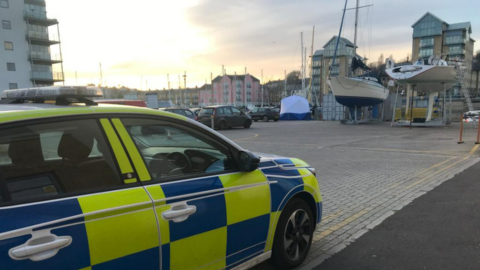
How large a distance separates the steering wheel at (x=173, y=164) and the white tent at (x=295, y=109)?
111 feet

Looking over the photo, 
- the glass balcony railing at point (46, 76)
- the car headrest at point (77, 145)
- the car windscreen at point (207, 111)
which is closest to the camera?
the car headrest at point (77, 145)

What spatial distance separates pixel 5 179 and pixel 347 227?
391 centimetres

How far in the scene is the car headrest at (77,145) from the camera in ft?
7.05

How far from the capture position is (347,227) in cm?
443

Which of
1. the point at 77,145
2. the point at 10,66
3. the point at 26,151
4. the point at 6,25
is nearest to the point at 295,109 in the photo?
the point at 77,145

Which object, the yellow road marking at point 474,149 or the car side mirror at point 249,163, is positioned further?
the yellow road marking at point 474,149

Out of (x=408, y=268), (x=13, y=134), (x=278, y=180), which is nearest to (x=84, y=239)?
(x=13, y=134)

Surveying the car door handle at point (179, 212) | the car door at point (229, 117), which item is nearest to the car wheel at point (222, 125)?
the car door at point (229, 117)

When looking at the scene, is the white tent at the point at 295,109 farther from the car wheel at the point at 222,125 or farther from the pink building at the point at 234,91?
the pink building at the point at 234,91

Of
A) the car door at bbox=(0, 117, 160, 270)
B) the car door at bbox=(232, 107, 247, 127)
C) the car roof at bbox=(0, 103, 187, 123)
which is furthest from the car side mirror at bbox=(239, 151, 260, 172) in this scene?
the car door at bbox=(232, 107, 247, 127)

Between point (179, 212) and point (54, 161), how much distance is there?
846mm

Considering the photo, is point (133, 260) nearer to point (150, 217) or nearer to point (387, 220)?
point (150, 217)

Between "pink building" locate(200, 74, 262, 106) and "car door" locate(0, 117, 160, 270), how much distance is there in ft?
325

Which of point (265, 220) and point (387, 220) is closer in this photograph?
point (265, 220)
